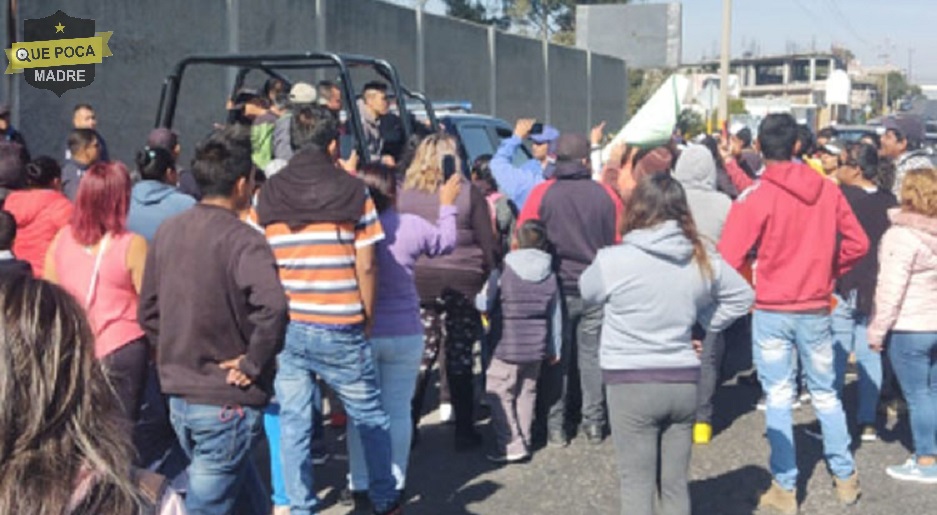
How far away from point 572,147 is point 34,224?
3.30 m

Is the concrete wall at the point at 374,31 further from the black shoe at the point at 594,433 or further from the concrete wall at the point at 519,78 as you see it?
the black shoe at the point at 594,433

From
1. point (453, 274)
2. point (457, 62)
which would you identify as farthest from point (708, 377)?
point (457, 62)

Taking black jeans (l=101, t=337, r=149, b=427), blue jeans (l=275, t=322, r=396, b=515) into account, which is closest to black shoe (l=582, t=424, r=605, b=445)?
blue jeans (l=275, t=322, r=396, b=515)

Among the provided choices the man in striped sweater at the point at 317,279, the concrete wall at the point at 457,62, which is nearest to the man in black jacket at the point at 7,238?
the man in striped sweater at the point at 317,279

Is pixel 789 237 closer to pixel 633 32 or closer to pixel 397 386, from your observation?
pixel 397 386

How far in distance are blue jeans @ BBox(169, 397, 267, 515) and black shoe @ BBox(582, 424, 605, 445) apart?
337cm

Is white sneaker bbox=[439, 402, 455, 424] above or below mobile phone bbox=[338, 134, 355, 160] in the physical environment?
below

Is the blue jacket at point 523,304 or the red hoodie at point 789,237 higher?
the red hoodie at point 789,237

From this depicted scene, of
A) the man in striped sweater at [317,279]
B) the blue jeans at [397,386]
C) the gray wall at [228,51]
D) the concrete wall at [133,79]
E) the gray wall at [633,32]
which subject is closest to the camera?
the man in striped sweater at [317,279]

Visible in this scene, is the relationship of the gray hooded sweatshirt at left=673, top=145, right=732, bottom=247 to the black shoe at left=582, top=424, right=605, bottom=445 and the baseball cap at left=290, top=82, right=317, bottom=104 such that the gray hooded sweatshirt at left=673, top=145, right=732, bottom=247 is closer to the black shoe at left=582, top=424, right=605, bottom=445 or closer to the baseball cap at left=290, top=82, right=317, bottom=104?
the black shoe at left=582, top=424, right=605, bottom=445

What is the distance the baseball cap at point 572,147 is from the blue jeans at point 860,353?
200 cm

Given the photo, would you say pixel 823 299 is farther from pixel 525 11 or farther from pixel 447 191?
pixel 525 11

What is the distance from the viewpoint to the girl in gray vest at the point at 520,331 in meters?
6.95
